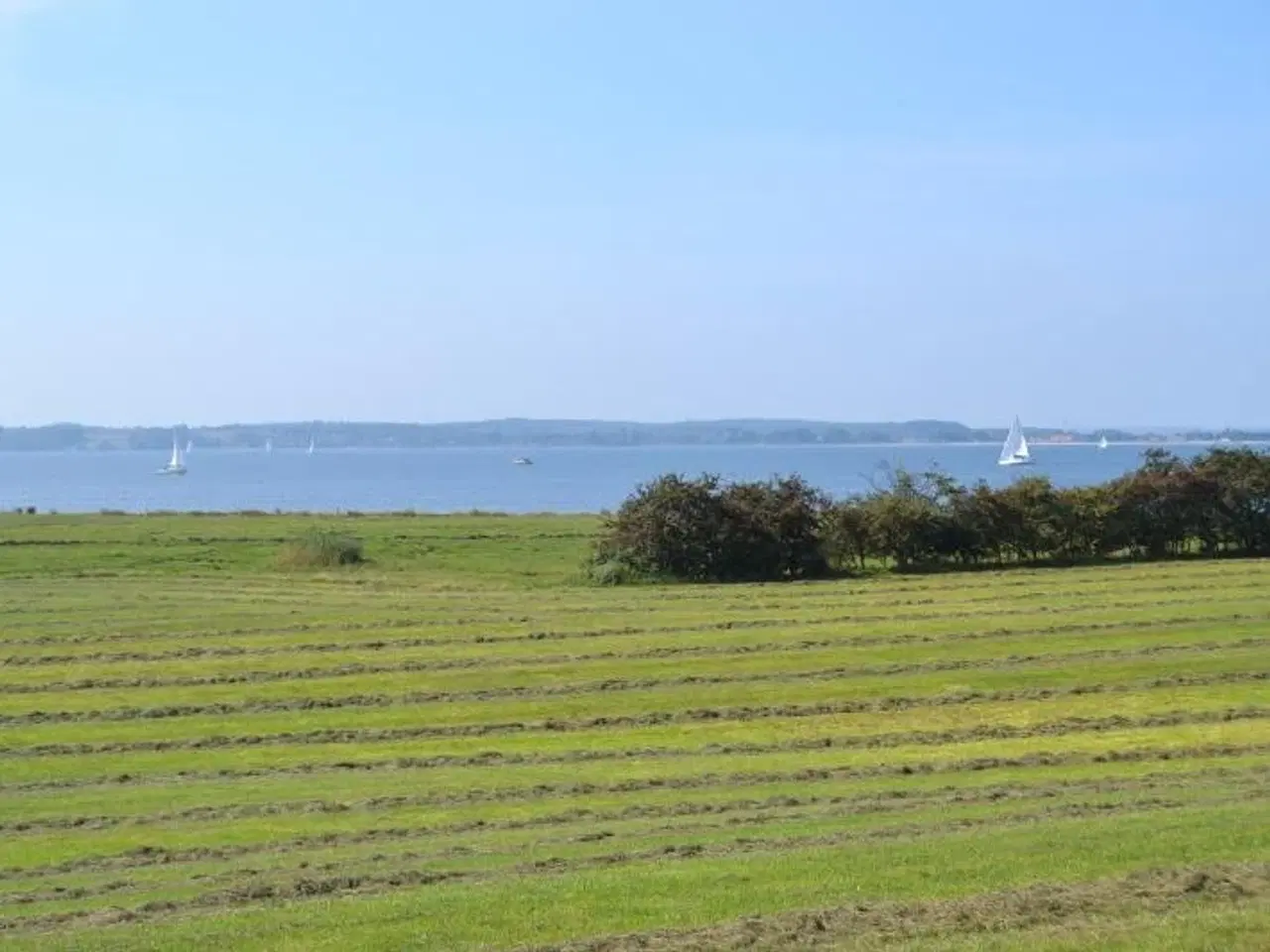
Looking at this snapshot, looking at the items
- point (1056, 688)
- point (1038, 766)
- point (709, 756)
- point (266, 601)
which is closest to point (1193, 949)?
point (1038, 766)

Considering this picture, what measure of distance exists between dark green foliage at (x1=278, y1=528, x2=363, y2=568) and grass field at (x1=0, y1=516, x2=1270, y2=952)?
10.9 m

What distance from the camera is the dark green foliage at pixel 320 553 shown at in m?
55.0

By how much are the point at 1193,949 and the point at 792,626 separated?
26222 mm

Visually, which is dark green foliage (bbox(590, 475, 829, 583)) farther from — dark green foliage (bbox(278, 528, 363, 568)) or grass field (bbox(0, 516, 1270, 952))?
dark green foliage (bbox(278, 528, 363, 568))

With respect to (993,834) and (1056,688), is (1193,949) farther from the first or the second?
(1056,688)

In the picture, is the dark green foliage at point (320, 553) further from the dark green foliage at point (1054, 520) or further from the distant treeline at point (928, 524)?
the dark green foliage at point (1054, 520)

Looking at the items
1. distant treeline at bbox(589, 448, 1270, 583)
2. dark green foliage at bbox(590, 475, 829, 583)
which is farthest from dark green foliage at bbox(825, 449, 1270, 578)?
dark green foliage at bbox(590, 475, 829, 583)

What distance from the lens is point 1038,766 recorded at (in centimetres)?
1939

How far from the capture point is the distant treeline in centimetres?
5206

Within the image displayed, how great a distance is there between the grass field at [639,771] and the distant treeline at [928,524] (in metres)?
8.41

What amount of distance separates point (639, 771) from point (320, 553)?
37.0m

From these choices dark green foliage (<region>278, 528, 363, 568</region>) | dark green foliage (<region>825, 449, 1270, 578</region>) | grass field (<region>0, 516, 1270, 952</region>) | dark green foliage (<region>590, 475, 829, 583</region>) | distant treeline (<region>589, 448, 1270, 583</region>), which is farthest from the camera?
dark green foliage (<region>278, 528, 363, 568</region>)

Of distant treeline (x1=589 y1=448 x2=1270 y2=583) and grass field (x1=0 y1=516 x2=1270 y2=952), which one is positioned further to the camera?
distant treeline (x1=589 y1=448 x2=1270 y2=583)

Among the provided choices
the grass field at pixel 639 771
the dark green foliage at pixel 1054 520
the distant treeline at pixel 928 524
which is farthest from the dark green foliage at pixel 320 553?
the dark green foliage at pixel 1054 520
